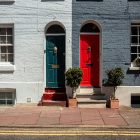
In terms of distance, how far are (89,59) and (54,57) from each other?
1456mm

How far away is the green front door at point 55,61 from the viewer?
59.5 ft

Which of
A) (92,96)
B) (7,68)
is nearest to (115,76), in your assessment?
(92,96)

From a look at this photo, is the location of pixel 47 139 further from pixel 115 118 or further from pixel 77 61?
pixel 77 61

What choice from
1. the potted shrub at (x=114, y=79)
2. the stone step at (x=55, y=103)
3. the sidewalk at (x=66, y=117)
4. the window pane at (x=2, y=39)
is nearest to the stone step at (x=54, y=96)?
the stone step at (x=55, y=103)

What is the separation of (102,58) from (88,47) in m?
0.78

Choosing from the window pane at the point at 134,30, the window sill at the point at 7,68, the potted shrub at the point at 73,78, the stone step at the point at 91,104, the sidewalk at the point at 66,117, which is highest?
the window pane at the point at 134,30

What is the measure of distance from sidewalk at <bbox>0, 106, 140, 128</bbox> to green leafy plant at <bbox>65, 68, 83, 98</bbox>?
1025 millimetres

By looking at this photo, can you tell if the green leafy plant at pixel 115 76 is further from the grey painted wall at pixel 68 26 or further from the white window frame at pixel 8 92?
the white window frame at pixel 8 92

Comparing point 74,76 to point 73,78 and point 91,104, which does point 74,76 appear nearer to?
point 73,78

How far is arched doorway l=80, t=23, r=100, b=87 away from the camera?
715 inches

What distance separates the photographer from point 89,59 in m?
18.2

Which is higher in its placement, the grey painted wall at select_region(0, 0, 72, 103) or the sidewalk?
the grey painted wall at select_region(0, 0, 72, 103)

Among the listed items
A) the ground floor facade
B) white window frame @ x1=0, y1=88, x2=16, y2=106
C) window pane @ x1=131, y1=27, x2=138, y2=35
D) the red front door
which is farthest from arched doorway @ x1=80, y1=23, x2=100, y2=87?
white window frame @ x1=0, y1=88, x2=16, y2=106

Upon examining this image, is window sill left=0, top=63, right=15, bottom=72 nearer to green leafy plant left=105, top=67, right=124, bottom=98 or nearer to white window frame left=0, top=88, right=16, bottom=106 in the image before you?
white window frame left=0, top=88, right=16, bottom=106
